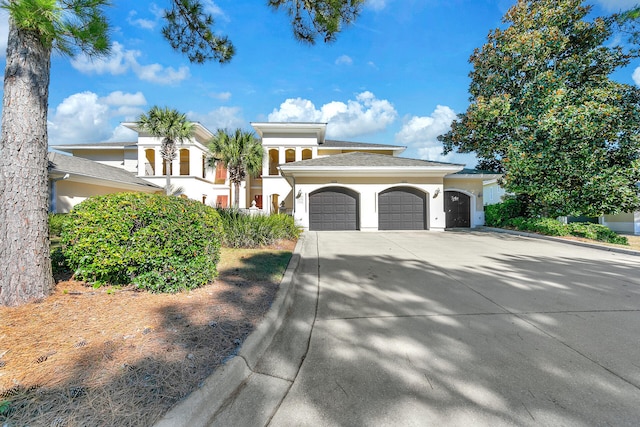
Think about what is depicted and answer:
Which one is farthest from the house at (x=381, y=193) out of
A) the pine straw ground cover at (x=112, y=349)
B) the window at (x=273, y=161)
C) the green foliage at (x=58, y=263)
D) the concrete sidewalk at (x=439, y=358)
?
the pine straw ground cover at (x=112, y=349)

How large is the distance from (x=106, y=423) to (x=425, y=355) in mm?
2578

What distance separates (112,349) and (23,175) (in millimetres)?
2586

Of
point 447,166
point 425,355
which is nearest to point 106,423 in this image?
point 425,355

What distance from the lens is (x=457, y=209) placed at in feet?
55.6

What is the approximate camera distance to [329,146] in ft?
82.6

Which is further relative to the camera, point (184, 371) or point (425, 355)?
point (425, 355)

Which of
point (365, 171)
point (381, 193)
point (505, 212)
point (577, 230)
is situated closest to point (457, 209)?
point (505, 212)

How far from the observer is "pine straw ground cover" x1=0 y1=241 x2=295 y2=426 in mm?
1727

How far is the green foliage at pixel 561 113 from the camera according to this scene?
11938 mm

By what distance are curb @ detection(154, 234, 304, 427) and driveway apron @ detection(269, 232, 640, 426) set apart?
1.25 ft

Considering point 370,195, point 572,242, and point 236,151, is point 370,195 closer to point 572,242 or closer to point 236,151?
point 572,242

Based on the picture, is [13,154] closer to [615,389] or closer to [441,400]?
[441,400]

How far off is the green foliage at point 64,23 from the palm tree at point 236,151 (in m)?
17.4

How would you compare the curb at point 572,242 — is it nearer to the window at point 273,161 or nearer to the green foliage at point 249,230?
the green foliage at point 249,230
